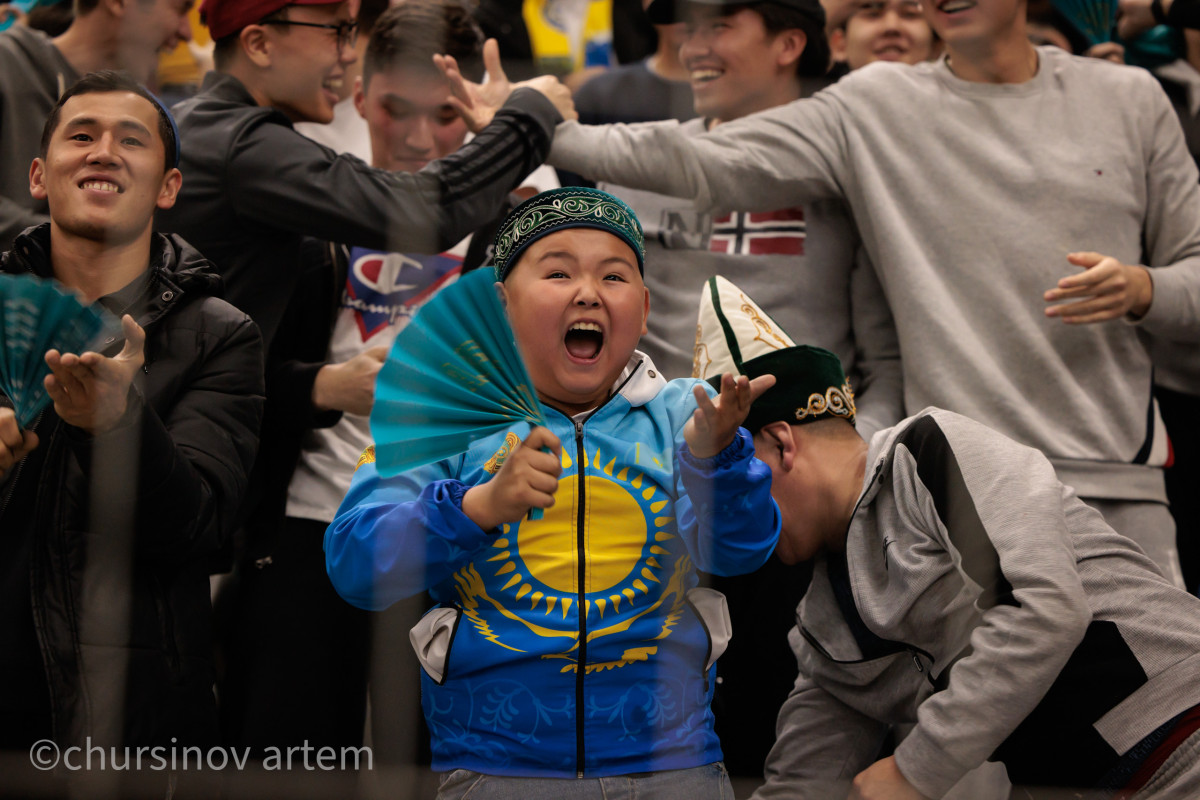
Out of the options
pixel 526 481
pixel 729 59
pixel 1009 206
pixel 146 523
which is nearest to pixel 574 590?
pixel 526 481

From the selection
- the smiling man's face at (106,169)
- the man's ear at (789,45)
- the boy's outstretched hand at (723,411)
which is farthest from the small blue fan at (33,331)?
the man's ear at (789,45)

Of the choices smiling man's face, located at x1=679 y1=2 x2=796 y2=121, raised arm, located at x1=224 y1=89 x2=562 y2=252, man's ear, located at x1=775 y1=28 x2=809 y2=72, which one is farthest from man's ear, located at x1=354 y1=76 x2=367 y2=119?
man's ear, located at x1=775 y1=28 x2=809 y2=72

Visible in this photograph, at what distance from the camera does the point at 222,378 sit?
66.4 inches

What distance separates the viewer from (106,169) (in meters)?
1.64

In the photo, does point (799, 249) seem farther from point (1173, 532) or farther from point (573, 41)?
point (573, 41)

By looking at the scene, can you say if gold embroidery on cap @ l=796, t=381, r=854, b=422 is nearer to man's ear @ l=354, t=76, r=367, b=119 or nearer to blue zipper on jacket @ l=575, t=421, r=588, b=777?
blue zipper on jacket @ l=575, t=421, r=588, b=777

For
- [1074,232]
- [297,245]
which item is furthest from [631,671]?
[1074,232]

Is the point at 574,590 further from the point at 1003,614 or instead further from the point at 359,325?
the point at 359,325

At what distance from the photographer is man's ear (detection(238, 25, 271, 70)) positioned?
6.54ft

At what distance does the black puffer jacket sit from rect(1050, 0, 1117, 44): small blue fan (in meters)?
1.84

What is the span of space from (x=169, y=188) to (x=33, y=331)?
0.37 metres

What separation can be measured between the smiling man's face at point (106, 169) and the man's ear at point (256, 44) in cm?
33

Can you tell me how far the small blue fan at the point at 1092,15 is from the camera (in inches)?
98.0

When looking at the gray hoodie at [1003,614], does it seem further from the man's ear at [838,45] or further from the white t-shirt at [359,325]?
the man's ear at [838,45]
